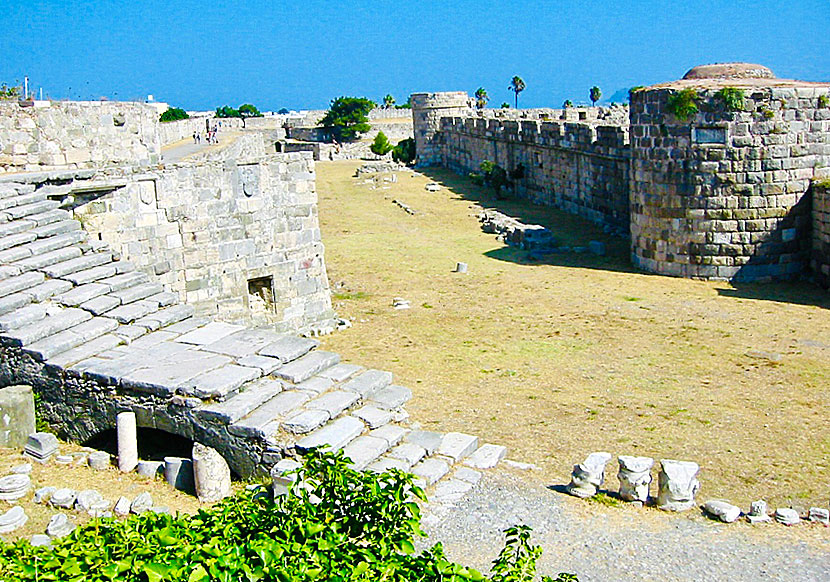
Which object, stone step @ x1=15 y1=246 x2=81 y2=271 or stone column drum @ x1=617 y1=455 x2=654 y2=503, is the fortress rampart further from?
stone step @ x1=15 y1=246 x2=81 y2=271

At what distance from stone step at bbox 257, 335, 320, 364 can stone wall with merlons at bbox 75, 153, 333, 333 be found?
2727 mm

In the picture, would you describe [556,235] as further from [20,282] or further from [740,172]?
[20,282]

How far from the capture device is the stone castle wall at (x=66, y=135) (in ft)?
38.5

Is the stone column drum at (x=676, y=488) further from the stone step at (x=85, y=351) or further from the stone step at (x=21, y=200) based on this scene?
the stone step at (x=21, y=200)

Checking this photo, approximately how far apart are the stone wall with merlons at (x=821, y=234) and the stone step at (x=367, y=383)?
360 inches

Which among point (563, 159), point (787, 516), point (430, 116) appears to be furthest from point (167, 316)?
point (430, 116)

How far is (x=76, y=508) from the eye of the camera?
6.60 meters

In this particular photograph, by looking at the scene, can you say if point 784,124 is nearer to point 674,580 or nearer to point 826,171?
point 826,171

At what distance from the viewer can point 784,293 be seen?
14.1m

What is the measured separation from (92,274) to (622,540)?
249 inches

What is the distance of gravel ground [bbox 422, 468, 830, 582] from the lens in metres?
5.58

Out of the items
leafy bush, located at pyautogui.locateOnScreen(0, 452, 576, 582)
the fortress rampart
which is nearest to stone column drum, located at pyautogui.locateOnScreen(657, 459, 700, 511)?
leafy bush, located at pyautogui.locateOnScreen(0, 452, 576, 582)

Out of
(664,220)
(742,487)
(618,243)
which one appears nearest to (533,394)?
(742,487)

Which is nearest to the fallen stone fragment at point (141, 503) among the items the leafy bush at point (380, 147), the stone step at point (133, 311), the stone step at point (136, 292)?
the stone step at point (133, 311)
